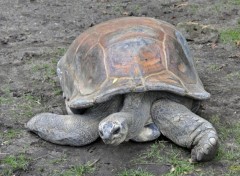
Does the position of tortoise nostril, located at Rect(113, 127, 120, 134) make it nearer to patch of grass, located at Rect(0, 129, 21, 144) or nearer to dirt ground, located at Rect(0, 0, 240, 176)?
dirt ground, located at Rect(0, 0, 240, 176)

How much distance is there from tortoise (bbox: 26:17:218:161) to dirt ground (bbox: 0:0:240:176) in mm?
112

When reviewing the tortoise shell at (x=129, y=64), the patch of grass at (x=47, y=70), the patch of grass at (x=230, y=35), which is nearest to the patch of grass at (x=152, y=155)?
the tortoise shell at (x=129, y=64)

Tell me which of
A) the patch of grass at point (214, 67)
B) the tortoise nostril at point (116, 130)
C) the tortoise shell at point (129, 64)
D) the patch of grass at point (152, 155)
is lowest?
the patch of grass at point (214, 67)

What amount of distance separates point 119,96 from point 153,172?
0.61 meters

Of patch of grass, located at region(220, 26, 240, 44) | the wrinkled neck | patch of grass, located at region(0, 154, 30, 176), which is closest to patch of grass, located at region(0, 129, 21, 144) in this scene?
patch of grass, located at region(0, 154, 30, 176)

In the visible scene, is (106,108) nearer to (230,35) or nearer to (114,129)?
(114,129)

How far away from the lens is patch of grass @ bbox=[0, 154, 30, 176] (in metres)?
3.63

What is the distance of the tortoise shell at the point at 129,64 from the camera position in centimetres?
379

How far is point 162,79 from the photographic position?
12.5ft

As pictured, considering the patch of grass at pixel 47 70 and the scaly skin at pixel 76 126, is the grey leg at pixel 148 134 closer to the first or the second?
the scaly skin at pixel 76 126

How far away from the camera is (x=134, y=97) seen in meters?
3.83

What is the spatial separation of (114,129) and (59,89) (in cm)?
145

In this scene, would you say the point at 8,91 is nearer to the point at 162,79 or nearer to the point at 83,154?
the point at 83,154

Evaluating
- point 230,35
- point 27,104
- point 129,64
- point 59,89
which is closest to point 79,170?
point 129,64
